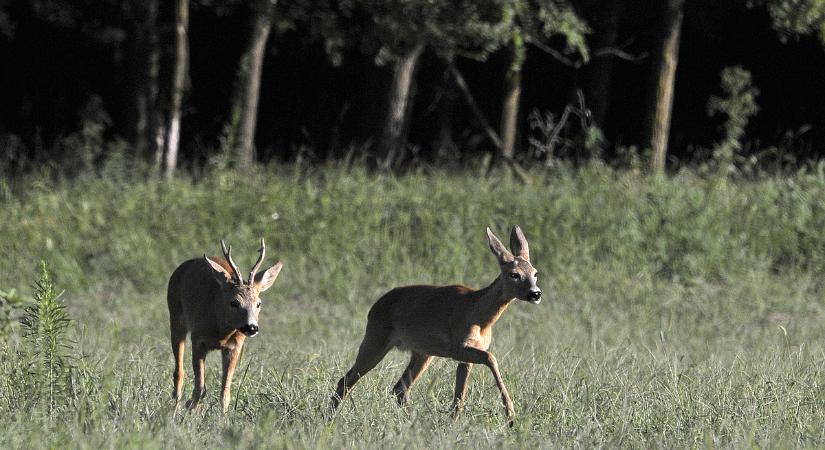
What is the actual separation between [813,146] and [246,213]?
514 inches

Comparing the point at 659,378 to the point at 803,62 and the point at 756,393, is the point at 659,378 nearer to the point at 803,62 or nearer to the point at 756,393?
the point at 756,393

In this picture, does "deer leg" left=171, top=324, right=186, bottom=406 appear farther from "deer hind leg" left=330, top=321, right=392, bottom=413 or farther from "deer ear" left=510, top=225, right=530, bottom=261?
"deer ear" left=510, top=225, right=530, bottom=261

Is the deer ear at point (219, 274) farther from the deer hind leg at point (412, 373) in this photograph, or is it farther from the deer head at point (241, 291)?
the deer hind leg at point (412, 373)

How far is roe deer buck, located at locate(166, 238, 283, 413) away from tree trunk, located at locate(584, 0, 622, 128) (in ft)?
41.9

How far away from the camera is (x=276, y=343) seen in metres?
9.45

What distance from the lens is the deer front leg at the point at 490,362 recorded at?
5.86 metres

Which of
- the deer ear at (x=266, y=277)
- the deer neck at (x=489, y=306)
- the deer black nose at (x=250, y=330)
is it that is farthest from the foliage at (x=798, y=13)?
the deer black nose at (x=250, y=330)

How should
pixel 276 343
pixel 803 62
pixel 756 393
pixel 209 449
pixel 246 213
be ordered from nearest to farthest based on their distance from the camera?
1. pixel 209 449
2. pixel 756 393
3. pixel 276 343
4. pixel 246 213
5. pixel 803 62

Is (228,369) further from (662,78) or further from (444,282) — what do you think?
(662,78)

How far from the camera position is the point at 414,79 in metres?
20.0

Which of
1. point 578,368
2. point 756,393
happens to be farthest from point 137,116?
point 756,393

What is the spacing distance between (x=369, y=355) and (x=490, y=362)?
2.77 feet

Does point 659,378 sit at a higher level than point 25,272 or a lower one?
higher

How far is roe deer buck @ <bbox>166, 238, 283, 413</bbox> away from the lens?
21.6 feet
